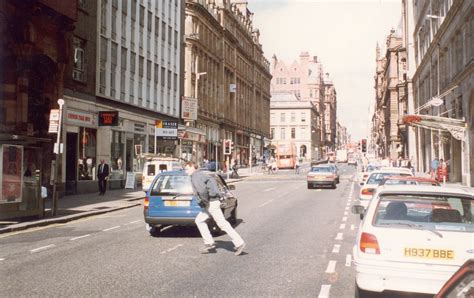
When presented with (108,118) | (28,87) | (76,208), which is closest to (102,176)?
(108,118)

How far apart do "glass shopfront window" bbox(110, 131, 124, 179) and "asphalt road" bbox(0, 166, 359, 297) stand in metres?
17.0

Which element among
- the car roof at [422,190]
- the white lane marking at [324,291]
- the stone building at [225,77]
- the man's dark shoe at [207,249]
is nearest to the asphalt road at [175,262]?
the white lane marking at [324,291]

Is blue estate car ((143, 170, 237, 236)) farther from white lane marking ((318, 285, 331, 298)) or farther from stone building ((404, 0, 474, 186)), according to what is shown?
stone building ((404, 0, 474, 186))

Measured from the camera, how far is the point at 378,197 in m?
6.31

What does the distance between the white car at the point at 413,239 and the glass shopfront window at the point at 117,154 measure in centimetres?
2681

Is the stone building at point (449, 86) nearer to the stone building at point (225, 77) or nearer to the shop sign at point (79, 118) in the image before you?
the shop sign at point (79, 118)

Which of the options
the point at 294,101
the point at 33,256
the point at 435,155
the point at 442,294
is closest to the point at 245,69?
the point at 435,155

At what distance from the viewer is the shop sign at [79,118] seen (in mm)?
25881

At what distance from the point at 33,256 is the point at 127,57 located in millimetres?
25464

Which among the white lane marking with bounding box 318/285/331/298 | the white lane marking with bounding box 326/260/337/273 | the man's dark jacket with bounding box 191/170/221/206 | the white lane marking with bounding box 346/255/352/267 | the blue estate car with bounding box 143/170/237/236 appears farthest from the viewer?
the blue estate car with bounding box 143/170/237/236

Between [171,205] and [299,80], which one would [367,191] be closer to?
[171,205]

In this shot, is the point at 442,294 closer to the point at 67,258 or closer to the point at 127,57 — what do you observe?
the point at 67,258

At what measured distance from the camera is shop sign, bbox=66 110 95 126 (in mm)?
25881

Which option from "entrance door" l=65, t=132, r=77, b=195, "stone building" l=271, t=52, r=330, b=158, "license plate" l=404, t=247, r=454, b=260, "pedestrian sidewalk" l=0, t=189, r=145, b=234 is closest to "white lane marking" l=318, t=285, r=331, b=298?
"license plate" l=404, t=247, r=454, b=260
